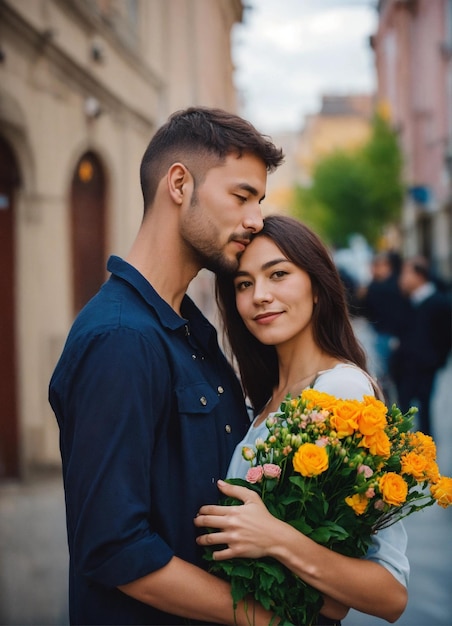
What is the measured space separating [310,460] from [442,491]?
42cm

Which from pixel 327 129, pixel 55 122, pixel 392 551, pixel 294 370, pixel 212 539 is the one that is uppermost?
pixel 327 129

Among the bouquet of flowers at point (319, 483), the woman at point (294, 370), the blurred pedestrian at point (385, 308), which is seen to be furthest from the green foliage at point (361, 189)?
the bouquet of flowers at point (319, 483)

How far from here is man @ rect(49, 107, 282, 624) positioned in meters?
1.74

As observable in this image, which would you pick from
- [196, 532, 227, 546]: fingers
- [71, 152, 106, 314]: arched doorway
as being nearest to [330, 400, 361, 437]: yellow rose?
[196, 532, 227, 546]: fingers

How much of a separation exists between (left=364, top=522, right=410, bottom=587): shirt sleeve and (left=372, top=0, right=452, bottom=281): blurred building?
2115cm

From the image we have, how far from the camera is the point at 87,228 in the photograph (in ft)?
25.7

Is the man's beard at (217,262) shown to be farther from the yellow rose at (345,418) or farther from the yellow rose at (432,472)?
the yellow rose at (432,472)

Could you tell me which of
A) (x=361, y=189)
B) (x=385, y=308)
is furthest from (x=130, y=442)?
(x=361, y=189)

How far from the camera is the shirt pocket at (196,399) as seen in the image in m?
1.93

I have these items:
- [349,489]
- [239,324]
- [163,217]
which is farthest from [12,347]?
[349,489]

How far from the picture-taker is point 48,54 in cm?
669

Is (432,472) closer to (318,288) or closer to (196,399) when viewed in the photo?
(196,399)

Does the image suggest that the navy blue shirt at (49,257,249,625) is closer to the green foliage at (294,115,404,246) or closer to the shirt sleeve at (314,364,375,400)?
the shirt sleeve at (314,364,375,400)

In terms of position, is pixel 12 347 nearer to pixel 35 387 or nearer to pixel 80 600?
pixel 35 387
